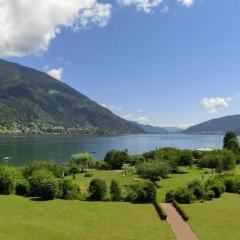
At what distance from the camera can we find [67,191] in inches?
2371

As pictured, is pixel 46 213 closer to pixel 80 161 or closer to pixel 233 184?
pixel 233 184

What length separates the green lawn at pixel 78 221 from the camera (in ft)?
128

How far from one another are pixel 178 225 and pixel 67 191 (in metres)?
21.1

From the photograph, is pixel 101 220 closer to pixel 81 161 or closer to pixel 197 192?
pixel 197 192

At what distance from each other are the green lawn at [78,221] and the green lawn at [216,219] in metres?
3.77

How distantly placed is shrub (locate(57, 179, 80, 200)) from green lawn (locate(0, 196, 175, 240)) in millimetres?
3220

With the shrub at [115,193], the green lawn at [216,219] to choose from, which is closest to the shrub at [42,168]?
the shrub at [115,193]

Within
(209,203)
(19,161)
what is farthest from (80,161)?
(209,203)

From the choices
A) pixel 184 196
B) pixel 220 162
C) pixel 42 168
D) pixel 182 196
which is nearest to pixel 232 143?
pixel 220 162

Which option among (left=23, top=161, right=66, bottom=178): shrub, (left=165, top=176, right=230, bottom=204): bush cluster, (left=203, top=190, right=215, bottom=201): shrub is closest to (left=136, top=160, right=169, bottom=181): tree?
(left=23, top=161, right=66, bottom=178): shrub

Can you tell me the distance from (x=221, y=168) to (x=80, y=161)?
42244 millimetres

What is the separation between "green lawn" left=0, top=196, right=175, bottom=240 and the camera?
39062mm

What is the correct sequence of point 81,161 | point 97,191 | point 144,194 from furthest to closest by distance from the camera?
point 81,161 < point 97,191 < point 144,194

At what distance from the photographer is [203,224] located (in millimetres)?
45344
